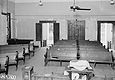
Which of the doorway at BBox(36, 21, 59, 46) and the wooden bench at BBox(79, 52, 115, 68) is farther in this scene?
the doorway at BBox(36, 21, 59, 46)

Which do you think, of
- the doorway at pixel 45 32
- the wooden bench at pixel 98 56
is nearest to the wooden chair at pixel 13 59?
the wooden bench at pixel 98 56

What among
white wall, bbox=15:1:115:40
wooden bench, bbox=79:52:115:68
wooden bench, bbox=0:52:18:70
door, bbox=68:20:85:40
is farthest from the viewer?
door, bbox=68:20:85:40

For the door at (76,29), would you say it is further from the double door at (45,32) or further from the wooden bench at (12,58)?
the wooden bench at (12,58)

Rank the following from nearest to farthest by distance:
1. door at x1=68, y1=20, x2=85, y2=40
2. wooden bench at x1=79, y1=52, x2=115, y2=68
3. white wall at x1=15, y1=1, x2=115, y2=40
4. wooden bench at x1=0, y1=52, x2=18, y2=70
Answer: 1. wooden bench at x1=0, y1=52, x2=18, y2=70
2. wooden bench at x1=79, y1=52, x2=115, y2=68
3. white wall at x1=15, y1=1, x2=115, y2=40
4. door at x1=68, y1=20, x2=85, y2=40

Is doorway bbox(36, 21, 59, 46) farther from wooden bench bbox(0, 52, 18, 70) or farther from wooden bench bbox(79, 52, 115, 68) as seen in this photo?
wooden bench bbox(0, 52, 18, 70)

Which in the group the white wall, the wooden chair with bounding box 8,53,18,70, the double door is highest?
the white wall

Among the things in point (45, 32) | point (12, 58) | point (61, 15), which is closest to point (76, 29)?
point (61, 15)

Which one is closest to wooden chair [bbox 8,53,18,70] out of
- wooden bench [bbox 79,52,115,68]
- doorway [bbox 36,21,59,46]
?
wooden bench [bbox 79,52,115,68]

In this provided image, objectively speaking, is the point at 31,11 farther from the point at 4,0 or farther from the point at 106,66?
the point at 106,66

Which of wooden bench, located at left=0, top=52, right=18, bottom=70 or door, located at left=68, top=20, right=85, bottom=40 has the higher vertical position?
door, located at left=68, top=20, right=85, bottom=40

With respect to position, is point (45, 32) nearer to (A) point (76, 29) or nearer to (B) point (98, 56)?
(A) point (76, 29)

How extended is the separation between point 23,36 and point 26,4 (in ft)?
8.35

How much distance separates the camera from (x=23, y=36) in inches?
551

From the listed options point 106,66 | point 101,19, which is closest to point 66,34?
point 101,19
